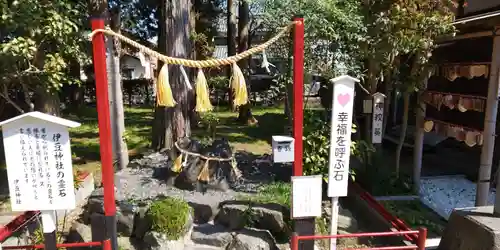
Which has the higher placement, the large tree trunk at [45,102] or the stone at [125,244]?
the large tree trunk at [45,102]

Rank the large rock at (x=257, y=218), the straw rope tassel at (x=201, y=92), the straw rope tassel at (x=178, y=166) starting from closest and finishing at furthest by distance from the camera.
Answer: the straw rope tassel at (x=201, y=92) → the large rock at (x=257, y=218) → the straw rope tassel at (x=178, y=166)

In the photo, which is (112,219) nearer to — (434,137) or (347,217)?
(347,217)

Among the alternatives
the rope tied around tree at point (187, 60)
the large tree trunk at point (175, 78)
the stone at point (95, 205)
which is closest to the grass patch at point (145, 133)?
the large tree trunk at point (175, 78)

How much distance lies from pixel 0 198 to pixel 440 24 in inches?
345

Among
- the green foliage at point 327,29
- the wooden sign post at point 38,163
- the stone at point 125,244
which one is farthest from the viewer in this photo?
the green foliage at point 327,29

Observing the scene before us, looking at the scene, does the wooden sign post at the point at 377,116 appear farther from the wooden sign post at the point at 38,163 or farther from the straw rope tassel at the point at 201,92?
the wooden sign post at the point at 38,163

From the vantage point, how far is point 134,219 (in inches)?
231

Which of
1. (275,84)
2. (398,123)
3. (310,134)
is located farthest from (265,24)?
(398,123)

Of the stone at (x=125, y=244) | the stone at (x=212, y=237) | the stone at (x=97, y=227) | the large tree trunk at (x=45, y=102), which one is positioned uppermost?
the large tree trunk at (x=45, y=102)

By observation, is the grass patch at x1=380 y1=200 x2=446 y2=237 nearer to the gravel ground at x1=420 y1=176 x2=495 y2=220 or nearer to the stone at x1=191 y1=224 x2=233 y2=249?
the gravel ground at x1=420 y1=176 x2=495 y2=220

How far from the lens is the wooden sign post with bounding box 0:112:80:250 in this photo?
3.79m

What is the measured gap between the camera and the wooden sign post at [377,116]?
6688 mm

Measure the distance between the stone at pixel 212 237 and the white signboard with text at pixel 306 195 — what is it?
1403mm

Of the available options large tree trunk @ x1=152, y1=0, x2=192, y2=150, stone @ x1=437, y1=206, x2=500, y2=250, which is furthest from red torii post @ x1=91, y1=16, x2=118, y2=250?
stone @ x1=437, y1=206, x2=500, y2=250
